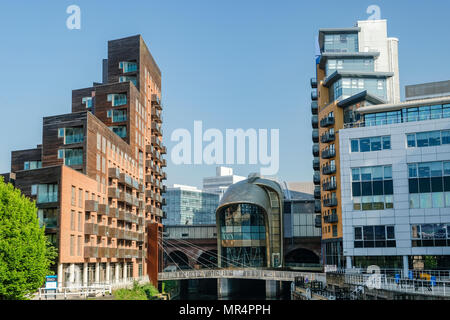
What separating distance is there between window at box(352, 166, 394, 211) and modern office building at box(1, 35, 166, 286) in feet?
104

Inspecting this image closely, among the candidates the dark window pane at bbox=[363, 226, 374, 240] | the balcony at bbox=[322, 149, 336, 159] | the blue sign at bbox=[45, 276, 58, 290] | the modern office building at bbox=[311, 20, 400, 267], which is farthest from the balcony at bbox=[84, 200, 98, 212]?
the balcony at bbox=[322, 149, 336, 159]

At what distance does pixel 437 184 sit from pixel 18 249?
152 feet

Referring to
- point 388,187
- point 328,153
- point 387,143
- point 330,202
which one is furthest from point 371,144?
point 330,202

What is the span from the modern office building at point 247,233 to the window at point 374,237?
38540 mm

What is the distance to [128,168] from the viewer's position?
85500 millimetres

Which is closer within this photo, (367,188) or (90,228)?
(90,228)

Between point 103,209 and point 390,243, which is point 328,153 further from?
point 103,209

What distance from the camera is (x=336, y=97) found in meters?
91.7

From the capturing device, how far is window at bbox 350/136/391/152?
70.3m

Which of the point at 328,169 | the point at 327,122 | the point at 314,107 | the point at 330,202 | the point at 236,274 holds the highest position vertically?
the point at 314,107

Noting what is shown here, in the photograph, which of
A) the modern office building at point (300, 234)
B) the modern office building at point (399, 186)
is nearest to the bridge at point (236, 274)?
the modern office building at point (399, 186)

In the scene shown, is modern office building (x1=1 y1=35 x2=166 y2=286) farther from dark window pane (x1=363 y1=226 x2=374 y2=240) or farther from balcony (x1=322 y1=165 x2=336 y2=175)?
dark window pane (x1=363 y1=226 x2=374 y2=240)
